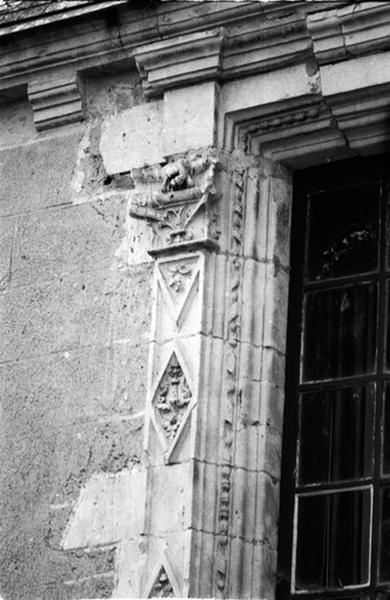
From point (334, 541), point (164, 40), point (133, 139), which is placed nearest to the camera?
point (334, 541)

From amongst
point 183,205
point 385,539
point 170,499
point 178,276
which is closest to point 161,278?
point 178,276

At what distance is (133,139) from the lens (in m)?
10.3

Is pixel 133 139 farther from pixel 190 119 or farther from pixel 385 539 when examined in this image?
pixel 385 539

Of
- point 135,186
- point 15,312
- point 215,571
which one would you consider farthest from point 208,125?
point 215,571

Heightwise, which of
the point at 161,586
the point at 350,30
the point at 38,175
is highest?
the point at 350,30

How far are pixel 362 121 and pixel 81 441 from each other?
1.67 meters

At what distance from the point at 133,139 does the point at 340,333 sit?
1.23 meters

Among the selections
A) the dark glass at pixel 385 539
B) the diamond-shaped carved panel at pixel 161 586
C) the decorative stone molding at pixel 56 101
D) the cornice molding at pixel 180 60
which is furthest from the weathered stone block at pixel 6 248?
the dark glass at pixel 385 539

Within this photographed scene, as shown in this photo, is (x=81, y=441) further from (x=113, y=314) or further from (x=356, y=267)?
(x=356, y=267)

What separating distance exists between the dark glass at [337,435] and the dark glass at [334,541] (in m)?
0.09

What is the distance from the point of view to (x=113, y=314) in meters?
10.1

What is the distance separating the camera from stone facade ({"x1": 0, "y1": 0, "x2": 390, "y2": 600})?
376 inches

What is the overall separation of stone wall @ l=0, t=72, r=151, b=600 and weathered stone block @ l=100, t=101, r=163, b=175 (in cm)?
5

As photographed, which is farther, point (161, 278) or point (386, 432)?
point (161, 278)
